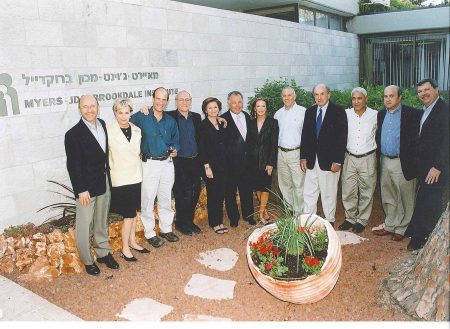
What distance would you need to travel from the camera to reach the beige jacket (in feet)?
13.4

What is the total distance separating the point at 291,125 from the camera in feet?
16.6

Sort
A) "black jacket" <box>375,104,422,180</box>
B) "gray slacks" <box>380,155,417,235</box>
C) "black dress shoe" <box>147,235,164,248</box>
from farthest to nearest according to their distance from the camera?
"black dress shoe" <box>147,235,164,248</box>
"gray slacks" <box>380,155,417,235</box>
"black jacket" <box>375,104,422,180</box>

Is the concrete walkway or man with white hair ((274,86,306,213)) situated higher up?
man with white hair ((274,86,306,213))

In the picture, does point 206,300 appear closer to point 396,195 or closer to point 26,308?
point 26,308

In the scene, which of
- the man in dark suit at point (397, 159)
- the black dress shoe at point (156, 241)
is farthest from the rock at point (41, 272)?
the man in dark suit at point (397, 159)

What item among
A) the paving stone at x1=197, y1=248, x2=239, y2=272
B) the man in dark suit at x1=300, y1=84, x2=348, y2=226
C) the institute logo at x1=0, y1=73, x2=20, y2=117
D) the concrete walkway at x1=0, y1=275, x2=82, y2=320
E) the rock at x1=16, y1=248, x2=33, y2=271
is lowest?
the paving stone at x1=197, y1=248, x2=239, y2=272

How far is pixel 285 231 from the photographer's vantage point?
3.61m

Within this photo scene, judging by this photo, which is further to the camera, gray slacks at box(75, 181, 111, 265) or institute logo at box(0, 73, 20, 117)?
institute logo at box(0, 73, 20, 117)

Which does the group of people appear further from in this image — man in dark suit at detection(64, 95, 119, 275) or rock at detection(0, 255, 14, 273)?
Answer: rock at detection(0, 255, 14, 273)

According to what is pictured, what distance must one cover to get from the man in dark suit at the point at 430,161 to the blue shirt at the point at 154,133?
274cm

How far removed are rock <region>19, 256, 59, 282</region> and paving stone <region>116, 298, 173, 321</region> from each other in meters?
1.01

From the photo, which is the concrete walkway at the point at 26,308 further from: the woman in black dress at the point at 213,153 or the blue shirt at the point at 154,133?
the woman in black dress at the point at 213,153

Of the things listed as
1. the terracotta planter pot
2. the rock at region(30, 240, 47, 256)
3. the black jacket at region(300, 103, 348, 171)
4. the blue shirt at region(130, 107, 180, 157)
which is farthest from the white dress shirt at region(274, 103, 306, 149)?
the rock at region(30, 240, 47, 256)
